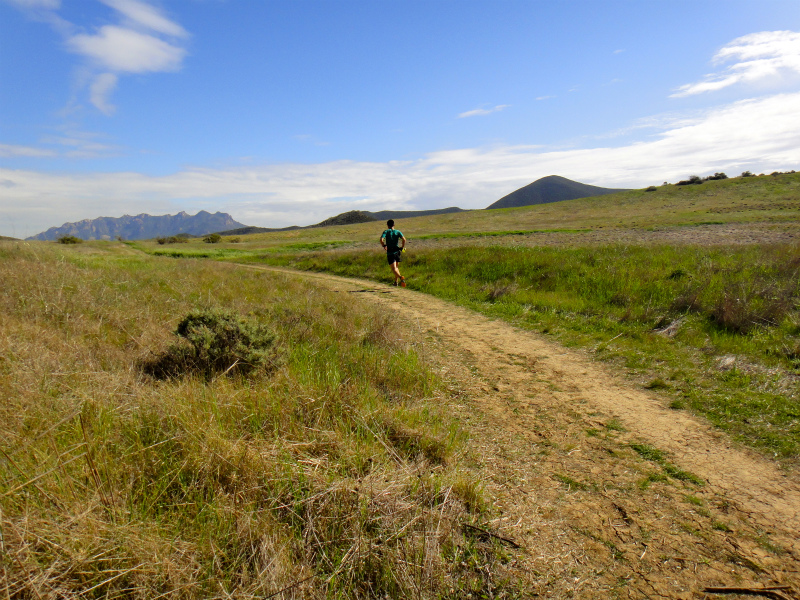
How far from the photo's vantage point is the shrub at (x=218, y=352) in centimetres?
515

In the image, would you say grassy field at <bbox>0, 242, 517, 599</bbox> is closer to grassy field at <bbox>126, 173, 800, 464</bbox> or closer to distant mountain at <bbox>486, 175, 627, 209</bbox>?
grassy field at <bbox>126, 173, 800, 464</bbox>

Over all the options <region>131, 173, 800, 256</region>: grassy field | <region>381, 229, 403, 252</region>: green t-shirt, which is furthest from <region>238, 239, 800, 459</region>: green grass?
<region>131, 173, 800, 256</region>: grassy field

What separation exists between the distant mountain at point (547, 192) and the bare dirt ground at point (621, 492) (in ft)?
403

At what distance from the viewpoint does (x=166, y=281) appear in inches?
484

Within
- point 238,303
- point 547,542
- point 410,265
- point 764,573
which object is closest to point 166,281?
point 238,303

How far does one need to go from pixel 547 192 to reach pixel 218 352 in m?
135

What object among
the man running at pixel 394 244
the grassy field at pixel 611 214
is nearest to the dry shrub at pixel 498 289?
the man running at pixel 394 244

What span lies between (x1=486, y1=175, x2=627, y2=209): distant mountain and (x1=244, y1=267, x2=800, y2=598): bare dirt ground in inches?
4831

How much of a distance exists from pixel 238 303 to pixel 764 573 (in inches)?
350

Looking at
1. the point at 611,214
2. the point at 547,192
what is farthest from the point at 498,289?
the point at 547,192

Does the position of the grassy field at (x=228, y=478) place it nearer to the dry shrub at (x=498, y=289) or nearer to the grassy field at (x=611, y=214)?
the dry shrub at (x=498, y=289)

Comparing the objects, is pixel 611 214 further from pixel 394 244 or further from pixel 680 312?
pixel 680 312

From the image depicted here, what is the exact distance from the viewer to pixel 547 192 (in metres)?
127

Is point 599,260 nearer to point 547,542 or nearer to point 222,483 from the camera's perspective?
point 547,542
